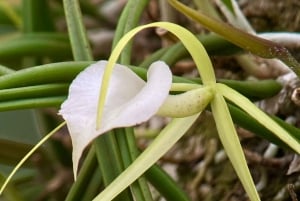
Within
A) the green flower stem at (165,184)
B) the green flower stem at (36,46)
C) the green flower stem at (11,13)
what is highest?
the green flower stem at (11,13)

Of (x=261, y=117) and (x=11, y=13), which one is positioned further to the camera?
(x=11, y=13)

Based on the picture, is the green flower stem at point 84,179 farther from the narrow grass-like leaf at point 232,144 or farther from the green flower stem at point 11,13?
the green flower stem at point 11,13

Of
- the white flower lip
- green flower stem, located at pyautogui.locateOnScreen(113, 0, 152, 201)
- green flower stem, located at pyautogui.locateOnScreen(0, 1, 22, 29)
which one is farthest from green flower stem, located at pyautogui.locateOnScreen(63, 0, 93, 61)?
green flower stem, located at pyautogui.locateOnScreen(0, 1, 22, 29)

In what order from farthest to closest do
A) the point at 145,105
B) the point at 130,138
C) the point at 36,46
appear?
the point at 36,46
the point at 130,138
the point at 145,105

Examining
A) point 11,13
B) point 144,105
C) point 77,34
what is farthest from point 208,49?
point 11,13

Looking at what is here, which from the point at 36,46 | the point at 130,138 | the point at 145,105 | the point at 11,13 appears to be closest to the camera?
the point at 145,105

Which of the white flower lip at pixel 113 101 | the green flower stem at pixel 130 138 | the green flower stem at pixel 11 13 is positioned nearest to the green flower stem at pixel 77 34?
the green flower stem at pixel 130 138

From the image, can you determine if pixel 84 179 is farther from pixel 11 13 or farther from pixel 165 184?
pixel 11 13
